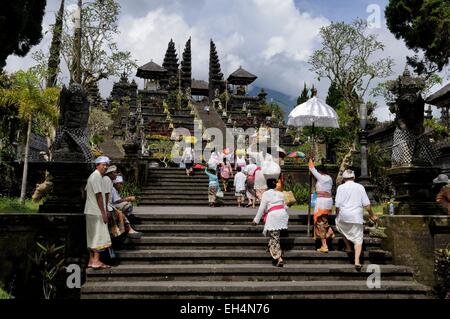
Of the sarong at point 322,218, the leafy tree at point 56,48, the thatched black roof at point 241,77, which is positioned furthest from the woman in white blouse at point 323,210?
the thatched black roof at point 241,77

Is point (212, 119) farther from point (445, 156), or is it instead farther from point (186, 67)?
point (445, 156)

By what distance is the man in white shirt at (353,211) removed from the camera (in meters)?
6.57

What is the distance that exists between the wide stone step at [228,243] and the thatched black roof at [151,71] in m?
56.3

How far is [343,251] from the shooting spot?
277 inches

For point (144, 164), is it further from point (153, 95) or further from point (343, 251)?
point (153, 95)

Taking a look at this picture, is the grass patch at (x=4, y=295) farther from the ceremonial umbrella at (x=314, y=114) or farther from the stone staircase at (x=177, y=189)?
the stone staircase at (x=177, y=189)

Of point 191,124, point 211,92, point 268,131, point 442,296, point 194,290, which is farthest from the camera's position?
point 211,92

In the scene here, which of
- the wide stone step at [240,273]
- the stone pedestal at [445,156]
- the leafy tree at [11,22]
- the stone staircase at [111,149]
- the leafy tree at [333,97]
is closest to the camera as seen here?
the wide stone step at [240,273]

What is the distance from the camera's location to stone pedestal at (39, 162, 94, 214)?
654cm

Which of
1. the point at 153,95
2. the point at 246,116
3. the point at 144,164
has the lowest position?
the point at 144,164

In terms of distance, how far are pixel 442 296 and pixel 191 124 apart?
36.0 meters

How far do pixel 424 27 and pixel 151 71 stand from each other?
48106 mm
